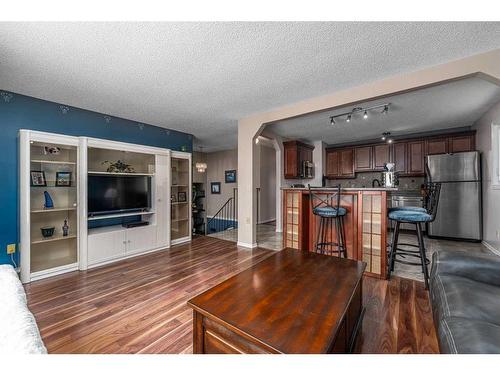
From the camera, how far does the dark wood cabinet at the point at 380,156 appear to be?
537 centimetres

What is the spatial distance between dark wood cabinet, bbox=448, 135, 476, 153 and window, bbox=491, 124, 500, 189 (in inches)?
48.4

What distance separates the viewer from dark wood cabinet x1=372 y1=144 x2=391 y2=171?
5.37 metres

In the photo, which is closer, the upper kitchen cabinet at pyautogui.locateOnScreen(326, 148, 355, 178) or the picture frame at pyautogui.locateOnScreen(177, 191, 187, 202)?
the picture frame at pyautogui.locateOnScreen(177, 191, 187, 202)

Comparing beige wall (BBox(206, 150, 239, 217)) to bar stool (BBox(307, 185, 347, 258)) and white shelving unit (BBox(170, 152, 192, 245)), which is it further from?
bar stool (BBox(307, 185, 347, 258))

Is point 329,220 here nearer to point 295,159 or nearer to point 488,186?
point 295,159

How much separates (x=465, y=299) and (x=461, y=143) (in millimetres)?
4843

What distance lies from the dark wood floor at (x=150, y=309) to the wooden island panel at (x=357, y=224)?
13.3 inches

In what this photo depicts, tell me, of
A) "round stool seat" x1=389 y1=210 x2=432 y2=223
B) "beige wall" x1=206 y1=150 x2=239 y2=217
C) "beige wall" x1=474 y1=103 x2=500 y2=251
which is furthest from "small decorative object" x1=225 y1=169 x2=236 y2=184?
"beige wall" x1=474 y1=103 x2=500 y2=251

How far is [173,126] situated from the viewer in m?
4.44

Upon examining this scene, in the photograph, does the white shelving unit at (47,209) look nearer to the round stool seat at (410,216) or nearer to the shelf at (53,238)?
the shelf at (53,238)

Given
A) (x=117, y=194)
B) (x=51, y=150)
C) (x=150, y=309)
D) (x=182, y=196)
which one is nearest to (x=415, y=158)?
(x=182, y=196)

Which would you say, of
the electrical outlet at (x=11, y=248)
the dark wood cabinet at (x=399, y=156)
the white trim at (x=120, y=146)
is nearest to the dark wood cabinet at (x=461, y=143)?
the dark wood cabinet at (x=399, y=156)

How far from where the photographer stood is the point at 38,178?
2855 millimetres

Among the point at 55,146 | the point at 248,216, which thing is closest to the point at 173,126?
the point at 55,146
